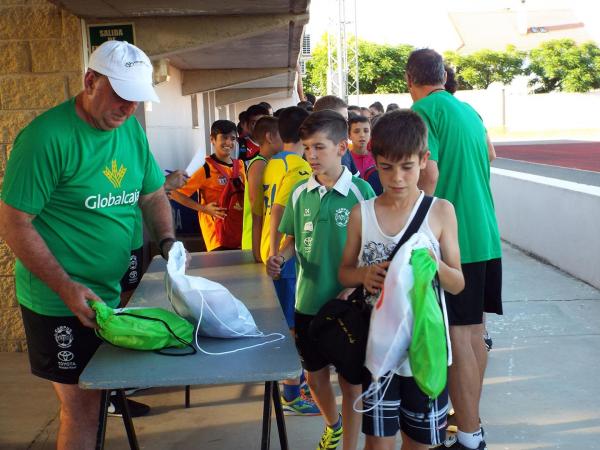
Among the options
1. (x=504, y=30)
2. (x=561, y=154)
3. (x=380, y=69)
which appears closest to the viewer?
(x=561, y=154)

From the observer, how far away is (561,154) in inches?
1180

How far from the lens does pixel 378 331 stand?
2.50 meters

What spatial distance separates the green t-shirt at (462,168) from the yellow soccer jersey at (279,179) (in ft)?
2.63

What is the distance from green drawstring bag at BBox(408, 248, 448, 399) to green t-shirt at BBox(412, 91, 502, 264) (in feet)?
3.99

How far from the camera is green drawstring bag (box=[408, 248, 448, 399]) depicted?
7.90 ft

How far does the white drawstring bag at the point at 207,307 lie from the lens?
2.51 metres

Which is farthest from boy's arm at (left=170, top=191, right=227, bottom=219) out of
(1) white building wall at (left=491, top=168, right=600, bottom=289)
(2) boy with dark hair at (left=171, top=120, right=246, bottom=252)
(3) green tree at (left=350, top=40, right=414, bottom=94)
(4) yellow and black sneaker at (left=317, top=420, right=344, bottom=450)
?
(3) green tree at (left=350, top=40, right=414, bottom=94)

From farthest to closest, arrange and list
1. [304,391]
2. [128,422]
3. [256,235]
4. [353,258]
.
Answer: [304,391] < [256,235] < [128,422] < [353,258]

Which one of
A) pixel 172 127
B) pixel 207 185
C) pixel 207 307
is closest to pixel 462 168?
pixel 207 307

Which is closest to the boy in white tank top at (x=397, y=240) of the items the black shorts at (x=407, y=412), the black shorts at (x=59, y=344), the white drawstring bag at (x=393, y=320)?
the black shorts at (x=407, y=412)

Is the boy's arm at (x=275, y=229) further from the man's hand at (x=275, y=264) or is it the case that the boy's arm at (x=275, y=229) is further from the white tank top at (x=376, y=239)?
the white tank top at (x=376, y=239)

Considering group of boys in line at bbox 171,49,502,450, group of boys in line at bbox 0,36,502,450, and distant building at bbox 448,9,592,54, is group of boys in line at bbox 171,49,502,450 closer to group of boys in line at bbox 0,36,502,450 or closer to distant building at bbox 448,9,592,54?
group of boys in line at bbox 0,36,502,450

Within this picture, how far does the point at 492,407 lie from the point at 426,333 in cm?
229

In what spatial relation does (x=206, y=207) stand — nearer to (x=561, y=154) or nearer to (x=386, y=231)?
(x=386, y=231)
